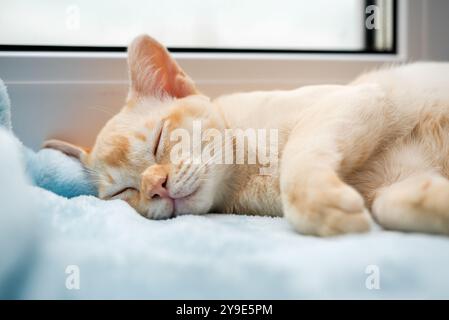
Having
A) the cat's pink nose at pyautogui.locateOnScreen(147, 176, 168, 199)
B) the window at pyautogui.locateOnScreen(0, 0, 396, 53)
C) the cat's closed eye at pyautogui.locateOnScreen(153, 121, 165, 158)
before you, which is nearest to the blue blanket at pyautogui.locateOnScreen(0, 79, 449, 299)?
the cat's pink nose at pyautogui.locateOnScreen(147, 176, 168, 199)

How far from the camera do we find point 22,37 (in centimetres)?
117

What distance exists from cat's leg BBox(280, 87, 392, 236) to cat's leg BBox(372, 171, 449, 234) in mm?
59

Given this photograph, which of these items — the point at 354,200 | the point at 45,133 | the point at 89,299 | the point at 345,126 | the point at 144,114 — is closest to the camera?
the point at 89,299

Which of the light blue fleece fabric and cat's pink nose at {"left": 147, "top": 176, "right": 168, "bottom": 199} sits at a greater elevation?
cat's pink nose at {"left": 147, "top": 176, "right": 168, "bottom": 199}

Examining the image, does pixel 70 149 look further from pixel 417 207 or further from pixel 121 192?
pixel 417 207

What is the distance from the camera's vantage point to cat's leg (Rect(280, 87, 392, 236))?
56 centimetres

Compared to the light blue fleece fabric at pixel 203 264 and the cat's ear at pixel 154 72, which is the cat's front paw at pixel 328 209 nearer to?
the light blue fleece fabric at pixel 203 264

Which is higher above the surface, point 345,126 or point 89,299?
point 345,126

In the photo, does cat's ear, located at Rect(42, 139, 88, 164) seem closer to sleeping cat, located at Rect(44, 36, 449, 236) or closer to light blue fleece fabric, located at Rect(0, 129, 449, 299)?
sleeping cat, located at Rect(44, 36, 449, 236)

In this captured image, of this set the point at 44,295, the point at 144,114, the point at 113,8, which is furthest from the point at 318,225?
the point at 113,8

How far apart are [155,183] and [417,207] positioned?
41cm

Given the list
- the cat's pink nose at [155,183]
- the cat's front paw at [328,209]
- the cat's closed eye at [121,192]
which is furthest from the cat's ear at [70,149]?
the cat's front paw at [328,209]

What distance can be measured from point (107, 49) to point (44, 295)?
0.87 metres

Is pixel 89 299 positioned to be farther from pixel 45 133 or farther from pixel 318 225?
pixel 45 133
